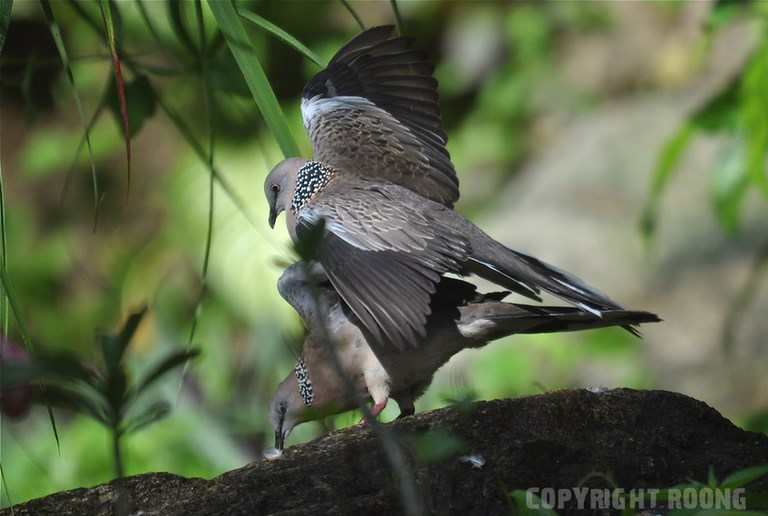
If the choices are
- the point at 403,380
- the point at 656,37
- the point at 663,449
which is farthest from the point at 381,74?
the point at 656,37

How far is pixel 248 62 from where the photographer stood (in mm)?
2764

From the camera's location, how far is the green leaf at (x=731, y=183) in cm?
416

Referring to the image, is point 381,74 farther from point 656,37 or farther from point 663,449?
point 656,37

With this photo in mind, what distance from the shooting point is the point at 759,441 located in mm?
2791

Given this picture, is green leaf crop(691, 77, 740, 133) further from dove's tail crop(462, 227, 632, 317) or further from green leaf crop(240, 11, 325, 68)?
green leaf crop(240, 11, 325, 68)

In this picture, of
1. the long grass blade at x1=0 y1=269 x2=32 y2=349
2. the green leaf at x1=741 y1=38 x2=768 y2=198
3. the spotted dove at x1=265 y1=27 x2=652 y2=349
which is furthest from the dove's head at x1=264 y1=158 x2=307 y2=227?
the green leaf at x1=741 y1=38 x2=768 y2=198

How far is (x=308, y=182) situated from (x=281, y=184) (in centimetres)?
11

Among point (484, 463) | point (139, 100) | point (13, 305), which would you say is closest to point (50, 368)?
point (13, 305)

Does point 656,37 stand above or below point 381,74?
above

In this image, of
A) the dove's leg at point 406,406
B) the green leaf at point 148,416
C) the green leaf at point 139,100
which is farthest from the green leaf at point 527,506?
the green leaf at point 139,100

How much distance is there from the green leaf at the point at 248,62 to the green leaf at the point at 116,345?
1.04 m

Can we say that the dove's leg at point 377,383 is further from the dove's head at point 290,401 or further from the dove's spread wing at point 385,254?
the dove's head at point 290,401

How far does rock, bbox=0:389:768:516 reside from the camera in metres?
2.49

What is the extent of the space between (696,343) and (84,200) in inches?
200
